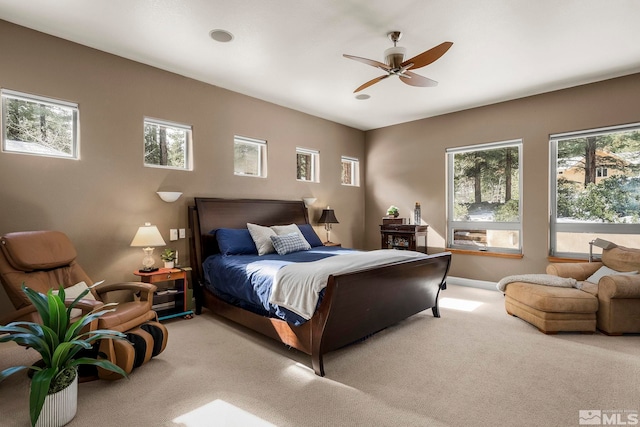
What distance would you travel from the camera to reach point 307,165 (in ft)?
19.5

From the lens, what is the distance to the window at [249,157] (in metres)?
4.89

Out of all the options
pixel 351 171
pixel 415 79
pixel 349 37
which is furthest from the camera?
pixel 351 171

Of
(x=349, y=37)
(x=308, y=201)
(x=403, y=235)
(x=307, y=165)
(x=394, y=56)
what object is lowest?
(x=403, y=235)

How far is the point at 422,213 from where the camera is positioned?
19.9 feet

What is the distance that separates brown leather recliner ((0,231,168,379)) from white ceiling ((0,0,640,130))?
2.07 m

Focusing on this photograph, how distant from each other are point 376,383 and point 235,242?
2.43 m

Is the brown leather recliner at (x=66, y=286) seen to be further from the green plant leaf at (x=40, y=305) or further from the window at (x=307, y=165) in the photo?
the window at (x=307, y=165)

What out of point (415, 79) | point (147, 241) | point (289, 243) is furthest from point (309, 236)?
point (415, 79)

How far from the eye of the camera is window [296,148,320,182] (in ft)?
19.0

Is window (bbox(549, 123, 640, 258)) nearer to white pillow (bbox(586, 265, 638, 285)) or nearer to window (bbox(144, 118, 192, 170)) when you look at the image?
white pillow (bbox(586, 265, 638, 285))

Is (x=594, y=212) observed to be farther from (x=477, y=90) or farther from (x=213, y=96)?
(x=213, y=96)

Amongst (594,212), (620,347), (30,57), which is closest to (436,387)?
(620,347)

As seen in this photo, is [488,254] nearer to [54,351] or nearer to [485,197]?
[485,197]

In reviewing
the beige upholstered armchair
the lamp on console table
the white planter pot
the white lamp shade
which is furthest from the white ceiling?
the white planter pot
